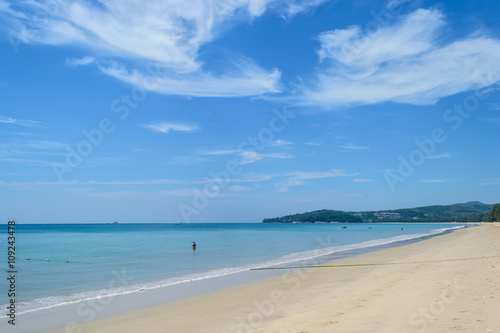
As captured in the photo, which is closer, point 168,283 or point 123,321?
point 123,321

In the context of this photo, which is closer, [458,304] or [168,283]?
[458,304]

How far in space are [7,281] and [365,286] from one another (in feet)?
56.6

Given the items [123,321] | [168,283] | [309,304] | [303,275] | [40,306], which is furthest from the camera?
[303,275]

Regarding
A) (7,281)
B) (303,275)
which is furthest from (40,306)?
(303,275)

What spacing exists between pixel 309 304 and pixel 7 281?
1585cm

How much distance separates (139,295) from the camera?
14547mm

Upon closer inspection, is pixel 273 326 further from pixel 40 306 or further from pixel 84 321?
pixel 40 306

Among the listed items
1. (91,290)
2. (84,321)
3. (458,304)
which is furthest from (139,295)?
(458,304)

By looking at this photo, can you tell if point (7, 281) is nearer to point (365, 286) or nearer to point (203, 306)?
point (203, 306)

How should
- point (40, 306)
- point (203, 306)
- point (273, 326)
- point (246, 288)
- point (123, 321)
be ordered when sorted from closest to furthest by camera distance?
point (273, 326) < point (123, 321) < point (203, 306) < point (40, 306) < point (246, 288)

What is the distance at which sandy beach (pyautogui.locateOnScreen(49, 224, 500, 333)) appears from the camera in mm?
8062

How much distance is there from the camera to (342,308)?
9.95 m

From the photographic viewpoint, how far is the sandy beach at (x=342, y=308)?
806cm

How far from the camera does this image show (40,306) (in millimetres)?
12836
